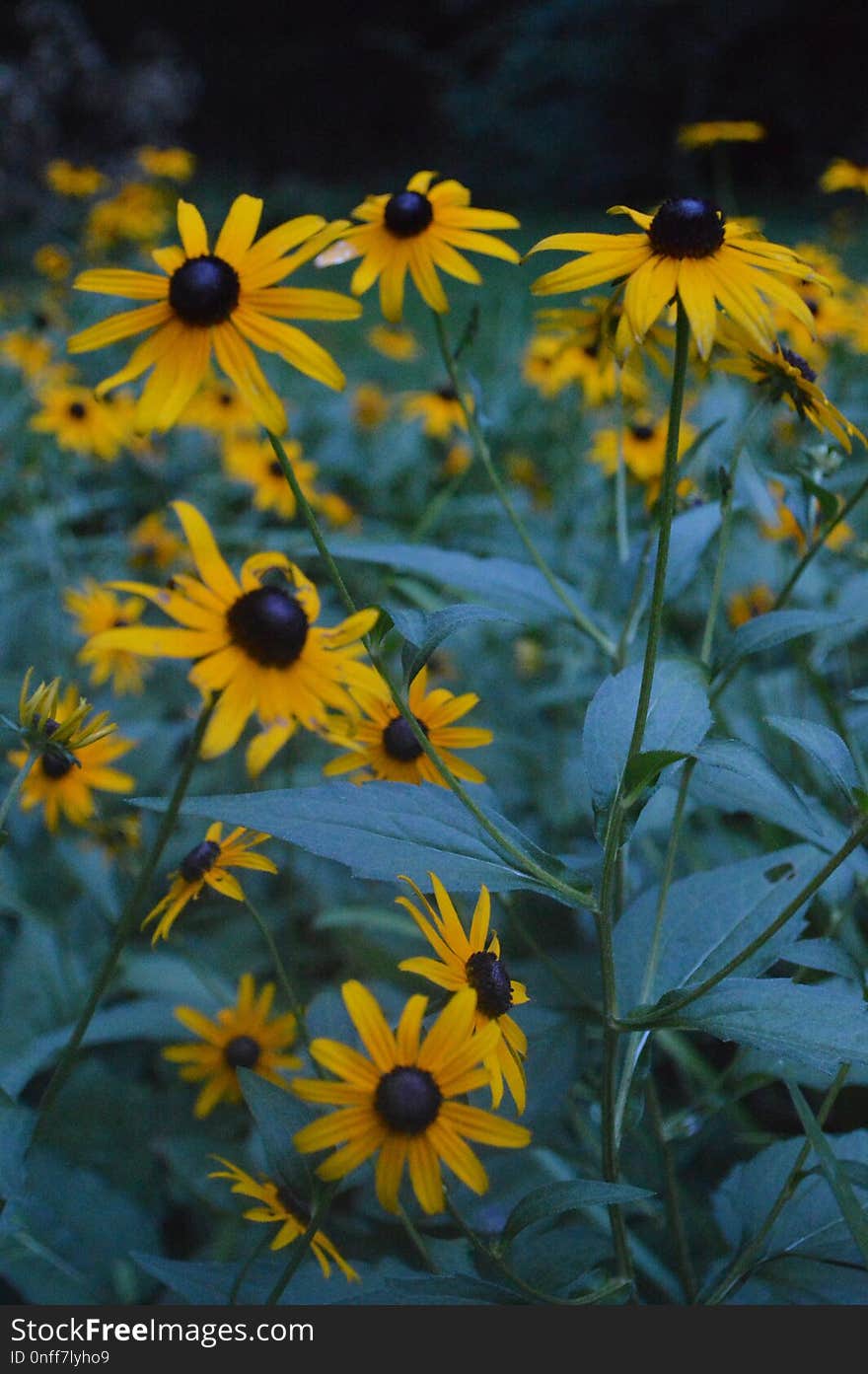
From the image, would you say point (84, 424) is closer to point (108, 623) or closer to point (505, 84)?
point (108, 623)

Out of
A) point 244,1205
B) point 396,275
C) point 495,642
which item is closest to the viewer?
point 396,275

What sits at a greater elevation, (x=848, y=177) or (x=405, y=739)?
(x=848, y=177)

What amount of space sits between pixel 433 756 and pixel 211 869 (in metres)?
0.24

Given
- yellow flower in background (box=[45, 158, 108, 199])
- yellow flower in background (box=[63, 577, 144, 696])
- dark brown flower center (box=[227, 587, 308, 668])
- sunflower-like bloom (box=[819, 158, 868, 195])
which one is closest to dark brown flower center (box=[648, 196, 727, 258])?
dark brown flower center (box=[227, 587, 308, 668])

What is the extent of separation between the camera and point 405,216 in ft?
3.01

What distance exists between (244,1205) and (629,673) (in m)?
0.65

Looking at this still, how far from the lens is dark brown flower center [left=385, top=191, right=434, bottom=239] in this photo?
918 mm

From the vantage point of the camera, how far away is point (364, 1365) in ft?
2.17

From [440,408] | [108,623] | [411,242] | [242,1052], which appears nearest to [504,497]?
[411,242]

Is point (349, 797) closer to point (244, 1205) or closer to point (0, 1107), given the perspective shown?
point (0, 1107)

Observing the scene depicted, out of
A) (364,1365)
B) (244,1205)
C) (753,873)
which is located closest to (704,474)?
(753,873)

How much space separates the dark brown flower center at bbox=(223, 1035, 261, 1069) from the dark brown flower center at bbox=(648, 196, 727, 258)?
751mm

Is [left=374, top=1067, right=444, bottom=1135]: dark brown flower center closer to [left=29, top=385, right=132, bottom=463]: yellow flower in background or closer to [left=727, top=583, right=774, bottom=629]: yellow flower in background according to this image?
[left=727, top=583, right=774, bottom=629]: yellow flower in background

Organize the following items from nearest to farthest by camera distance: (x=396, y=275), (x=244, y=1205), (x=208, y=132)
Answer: (x=396, y=275)
(x=244, y=1205)
(x=208, y=132)
